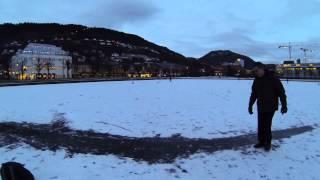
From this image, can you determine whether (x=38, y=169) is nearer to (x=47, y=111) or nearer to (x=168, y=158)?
(x=168, y=158)

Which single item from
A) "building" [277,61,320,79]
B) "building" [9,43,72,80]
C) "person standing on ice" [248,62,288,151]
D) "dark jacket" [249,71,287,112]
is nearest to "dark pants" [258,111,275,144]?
"person standing on ice" [248,62,288,151]

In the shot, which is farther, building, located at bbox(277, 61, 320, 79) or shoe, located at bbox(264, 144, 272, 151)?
building, located at bbox(277, 61, 320, 79)

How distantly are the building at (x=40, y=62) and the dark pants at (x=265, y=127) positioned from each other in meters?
130

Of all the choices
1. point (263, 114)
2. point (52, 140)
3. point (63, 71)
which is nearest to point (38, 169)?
point (52, 140)

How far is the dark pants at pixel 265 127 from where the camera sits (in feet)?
25.6

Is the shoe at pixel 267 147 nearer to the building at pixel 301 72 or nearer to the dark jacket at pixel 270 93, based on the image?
the dark jacket at pixel 270 93

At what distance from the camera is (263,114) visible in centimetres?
784

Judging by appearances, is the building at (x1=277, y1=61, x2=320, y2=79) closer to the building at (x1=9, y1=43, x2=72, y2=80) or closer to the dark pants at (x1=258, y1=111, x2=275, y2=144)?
the building at (x1=9, y1=43, x2=72, y2=80)

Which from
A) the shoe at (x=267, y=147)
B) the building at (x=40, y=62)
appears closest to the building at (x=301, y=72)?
the building at (x=40, y=62)

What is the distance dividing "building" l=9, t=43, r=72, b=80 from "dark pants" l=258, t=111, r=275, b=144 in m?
130

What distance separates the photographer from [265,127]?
7887mm

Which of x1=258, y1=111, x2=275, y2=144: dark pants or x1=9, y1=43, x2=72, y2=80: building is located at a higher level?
x1=9, y1=43, x2=72, y2=80: building

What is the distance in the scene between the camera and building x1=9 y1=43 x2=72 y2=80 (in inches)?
5335

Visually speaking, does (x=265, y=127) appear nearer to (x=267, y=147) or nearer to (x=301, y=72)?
(x=267, y=147)
